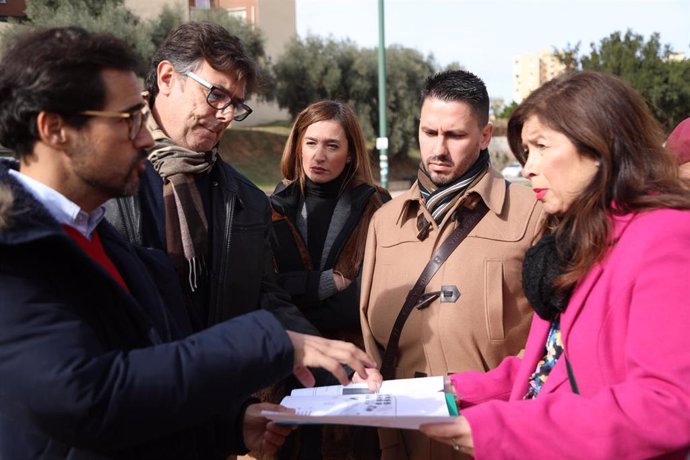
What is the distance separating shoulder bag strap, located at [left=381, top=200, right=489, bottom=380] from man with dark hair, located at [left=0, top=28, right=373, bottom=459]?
1237 mm

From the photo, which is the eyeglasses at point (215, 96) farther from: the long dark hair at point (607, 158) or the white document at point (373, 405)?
Answer: the long dark hair at point (607, 158)

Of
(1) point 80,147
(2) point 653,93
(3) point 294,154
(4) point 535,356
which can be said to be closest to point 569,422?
(4) point 535,356

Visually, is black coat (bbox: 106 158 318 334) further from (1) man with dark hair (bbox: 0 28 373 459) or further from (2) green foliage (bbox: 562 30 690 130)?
(2) green foliage (bbox: 562 30 690 130)

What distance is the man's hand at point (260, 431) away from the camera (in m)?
2.34

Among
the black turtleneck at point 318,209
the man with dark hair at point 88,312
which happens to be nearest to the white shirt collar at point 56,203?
the man with dark hair at point 88,312

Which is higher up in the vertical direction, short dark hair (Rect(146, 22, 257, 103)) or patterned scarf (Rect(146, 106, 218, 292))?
short dark hair (Rect(146, 22, 257, 103))

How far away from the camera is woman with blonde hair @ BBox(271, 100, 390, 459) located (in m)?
4.09

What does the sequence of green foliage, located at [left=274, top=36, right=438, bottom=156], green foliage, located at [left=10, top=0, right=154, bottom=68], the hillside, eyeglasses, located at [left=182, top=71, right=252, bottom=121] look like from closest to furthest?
eyeglasses, located at [left=182, top=71, right=252, bottom=121] < green foliage, located at [left=10, top=0, right=154, bottom=68] < the hillside < green foliage, located at [left=274, top=36, right=438, bottom=156]

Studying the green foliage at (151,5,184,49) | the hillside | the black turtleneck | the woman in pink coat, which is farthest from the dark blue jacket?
the green foliage at (151,5,184,49)

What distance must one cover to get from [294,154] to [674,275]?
10.3 ft

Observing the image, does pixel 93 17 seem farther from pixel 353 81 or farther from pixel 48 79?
pixel 48 79

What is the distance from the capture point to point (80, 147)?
1864 millimetres

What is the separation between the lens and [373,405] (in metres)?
2.12

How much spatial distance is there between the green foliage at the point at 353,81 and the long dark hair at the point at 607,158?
104ft
